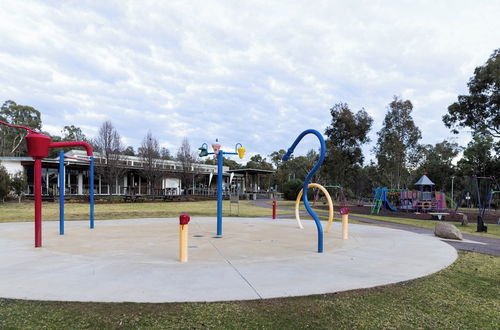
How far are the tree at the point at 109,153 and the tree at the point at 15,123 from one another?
3232 centimetres

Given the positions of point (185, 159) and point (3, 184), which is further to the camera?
point (185, 159)

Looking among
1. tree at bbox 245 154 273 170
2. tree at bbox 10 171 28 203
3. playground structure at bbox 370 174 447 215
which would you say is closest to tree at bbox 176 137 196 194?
tree at bbox 10 171 28 203

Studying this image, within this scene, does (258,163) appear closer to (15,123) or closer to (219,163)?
(15,123)

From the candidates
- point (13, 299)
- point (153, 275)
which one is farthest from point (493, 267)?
point (13, 299)

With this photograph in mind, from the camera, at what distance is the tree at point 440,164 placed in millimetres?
53406

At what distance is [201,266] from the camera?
6527 mm

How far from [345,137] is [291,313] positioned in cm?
3537

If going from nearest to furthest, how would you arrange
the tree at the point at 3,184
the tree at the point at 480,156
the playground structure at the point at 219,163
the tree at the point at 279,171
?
the playground structure at the point at 219,163
the tree at the point at 3,184
the tree at the point at 480,156
the tree at the point at 279,171

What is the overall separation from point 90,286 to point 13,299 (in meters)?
0.98

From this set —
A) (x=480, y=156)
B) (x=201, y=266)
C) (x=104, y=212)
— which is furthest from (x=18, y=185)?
(x=480, y=156)

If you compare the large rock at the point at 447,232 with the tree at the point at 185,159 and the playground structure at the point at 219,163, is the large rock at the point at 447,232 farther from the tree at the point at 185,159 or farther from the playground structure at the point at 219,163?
the tree at the point at 185,159

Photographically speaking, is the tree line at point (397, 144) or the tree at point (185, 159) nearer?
the tree line at point (397, 144)

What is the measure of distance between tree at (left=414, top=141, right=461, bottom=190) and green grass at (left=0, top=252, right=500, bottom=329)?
51211mm

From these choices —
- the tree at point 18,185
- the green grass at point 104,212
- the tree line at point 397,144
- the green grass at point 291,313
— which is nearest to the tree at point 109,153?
the tree line at point 397,144
